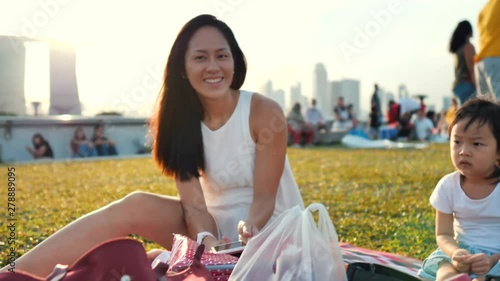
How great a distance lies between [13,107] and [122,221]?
36.8 ft

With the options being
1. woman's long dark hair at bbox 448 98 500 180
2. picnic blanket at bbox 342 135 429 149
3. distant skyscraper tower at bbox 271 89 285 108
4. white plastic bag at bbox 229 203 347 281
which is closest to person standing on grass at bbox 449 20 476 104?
distant skyscraper tower at bbox 271 89 285 108

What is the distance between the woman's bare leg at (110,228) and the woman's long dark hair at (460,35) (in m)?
4.04

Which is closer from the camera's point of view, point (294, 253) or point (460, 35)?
point (294, 253)

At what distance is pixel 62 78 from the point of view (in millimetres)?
14562

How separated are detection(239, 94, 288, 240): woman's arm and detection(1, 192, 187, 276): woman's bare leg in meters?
0.39

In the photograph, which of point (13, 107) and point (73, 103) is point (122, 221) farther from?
point (73, 103)

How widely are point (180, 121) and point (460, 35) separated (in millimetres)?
3907

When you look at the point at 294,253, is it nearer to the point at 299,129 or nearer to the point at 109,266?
the point at 109,266

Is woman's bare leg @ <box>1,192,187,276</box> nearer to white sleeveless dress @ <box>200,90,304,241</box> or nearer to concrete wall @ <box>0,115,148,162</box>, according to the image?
white sleeveless dress @ <box>200,90,304,241</box>

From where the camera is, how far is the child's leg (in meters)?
2.16

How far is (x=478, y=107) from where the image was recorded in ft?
7.68

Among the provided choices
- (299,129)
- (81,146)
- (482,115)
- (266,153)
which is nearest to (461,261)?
(482,115)

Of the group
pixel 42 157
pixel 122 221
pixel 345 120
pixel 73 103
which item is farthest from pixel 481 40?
pixel 345 120

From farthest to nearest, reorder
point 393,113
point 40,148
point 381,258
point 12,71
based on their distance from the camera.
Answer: point 393,113, point 40,148, point 12,71, point 381,258
